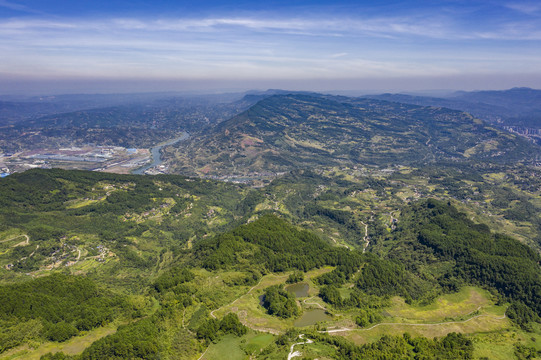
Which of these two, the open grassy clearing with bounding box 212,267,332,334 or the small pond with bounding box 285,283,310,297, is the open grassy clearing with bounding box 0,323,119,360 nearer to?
the open grassy clearing with bounding box 212,267,332,334

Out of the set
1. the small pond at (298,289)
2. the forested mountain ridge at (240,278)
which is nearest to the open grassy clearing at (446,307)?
the forested mountain ridge at (240,278)

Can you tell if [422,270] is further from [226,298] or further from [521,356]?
[226,298]

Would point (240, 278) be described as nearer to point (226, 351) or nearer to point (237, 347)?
point (237, 347)

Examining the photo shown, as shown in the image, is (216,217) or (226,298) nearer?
(226,298)

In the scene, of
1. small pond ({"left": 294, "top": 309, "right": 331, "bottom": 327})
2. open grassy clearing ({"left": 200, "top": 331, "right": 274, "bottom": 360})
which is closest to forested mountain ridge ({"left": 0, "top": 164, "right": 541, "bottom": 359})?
open grassy clearing ({"left": 200, "top": 331, "right": 274, "bottom": 360})

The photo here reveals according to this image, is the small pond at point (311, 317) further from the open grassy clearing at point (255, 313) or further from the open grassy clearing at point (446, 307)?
the open grassy clearing at point (446, 307)

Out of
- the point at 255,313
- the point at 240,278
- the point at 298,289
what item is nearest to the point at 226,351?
the point at 255,313

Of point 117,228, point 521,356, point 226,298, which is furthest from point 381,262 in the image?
point 117,228
